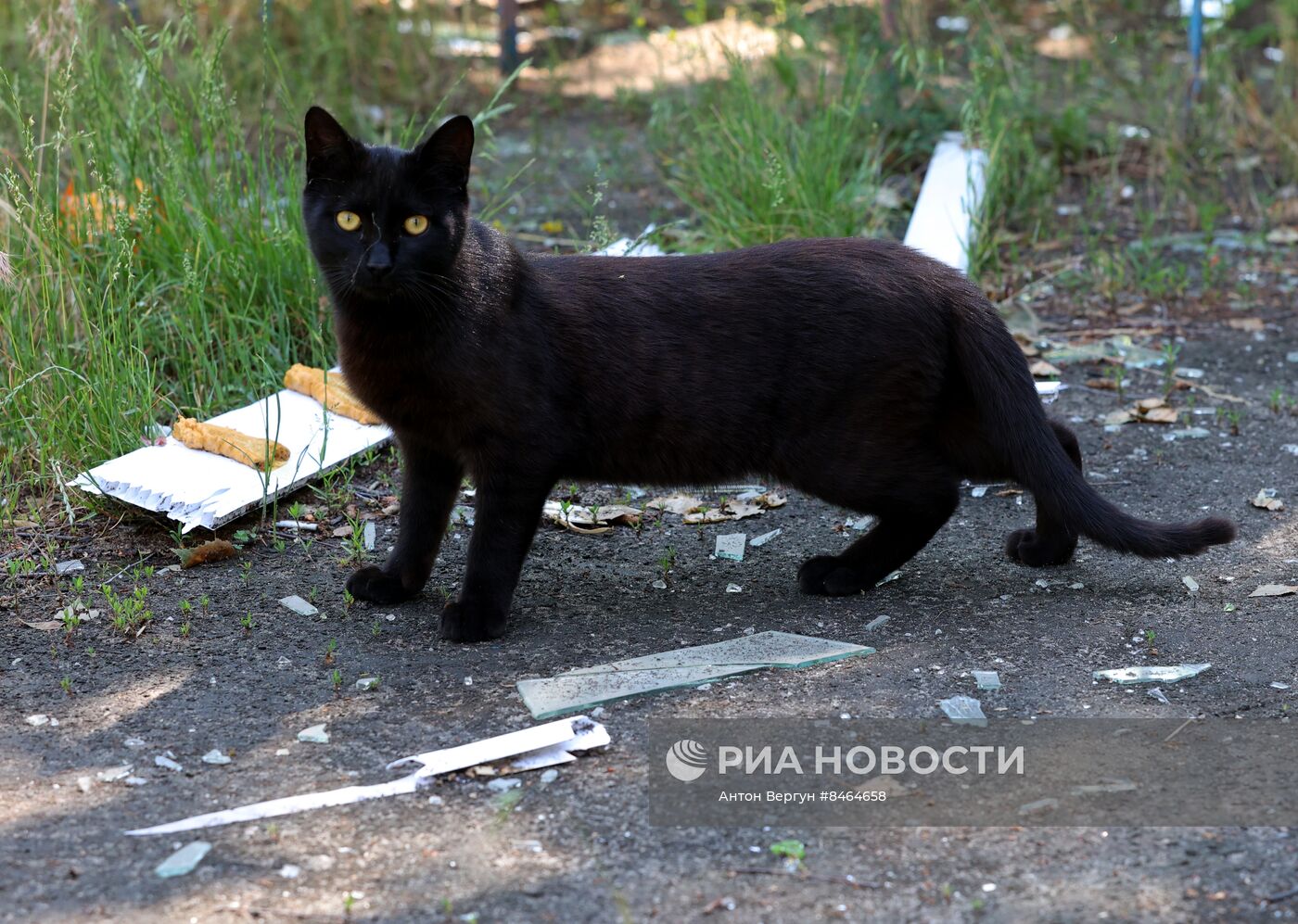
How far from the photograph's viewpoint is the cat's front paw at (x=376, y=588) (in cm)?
331

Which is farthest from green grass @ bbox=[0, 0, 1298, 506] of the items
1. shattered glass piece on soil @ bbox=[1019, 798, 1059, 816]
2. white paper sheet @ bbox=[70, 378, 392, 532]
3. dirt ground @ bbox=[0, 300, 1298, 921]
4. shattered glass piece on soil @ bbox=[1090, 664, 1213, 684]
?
shattered glass piece on soil @ bbox=[1019, 798, 1059, 816]

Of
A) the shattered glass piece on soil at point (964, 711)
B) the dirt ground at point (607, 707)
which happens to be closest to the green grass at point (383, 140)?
the dirt ground at point (607, 707)

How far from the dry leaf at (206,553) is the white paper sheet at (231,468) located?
55 mm

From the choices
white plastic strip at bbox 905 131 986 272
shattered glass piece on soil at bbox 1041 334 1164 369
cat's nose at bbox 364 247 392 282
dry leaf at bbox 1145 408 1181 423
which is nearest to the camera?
cat's nose at bbox 364 247 392 282

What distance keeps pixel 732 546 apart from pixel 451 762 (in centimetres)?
141

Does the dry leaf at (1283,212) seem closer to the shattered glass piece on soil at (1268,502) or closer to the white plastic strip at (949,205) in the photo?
the white plastic strip at (949,205)

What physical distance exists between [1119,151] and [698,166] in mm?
2505

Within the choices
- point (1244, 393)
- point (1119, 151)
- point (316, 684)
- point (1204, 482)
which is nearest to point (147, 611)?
point (316, 684)

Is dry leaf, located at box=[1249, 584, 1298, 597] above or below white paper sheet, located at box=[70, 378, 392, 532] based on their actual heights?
below

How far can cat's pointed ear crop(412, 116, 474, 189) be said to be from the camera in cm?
295

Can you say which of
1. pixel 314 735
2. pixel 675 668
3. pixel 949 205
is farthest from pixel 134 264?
pixel 949 205

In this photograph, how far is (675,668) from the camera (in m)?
2.91

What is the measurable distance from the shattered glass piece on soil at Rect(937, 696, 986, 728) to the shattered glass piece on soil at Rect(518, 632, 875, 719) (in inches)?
11.5

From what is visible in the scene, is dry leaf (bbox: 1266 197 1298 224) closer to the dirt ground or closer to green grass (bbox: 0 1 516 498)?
the dirt ground
